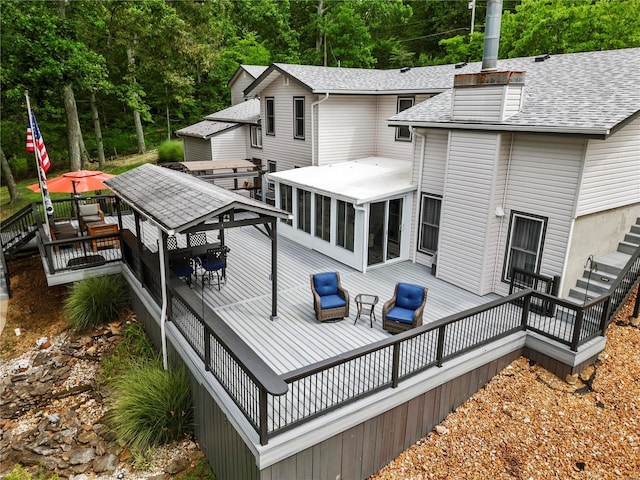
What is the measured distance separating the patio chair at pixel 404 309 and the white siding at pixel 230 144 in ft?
54.2

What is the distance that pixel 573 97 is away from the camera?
928 cm

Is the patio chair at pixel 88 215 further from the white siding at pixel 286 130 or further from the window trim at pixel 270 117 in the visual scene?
the window trim at pixel 270 117

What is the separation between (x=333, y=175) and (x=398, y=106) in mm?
4416

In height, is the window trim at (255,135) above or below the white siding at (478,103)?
below

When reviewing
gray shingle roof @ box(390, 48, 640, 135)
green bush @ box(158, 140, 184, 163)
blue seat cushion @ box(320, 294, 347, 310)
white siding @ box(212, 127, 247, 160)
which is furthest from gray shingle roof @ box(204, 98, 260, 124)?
blue seat cushion @ box(320, 294, 347, 310)

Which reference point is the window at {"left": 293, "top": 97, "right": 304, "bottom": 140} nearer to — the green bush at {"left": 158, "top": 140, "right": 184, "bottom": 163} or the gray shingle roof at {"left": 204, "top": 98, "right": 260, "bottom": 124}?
the gray shingle roof at {"left": 204, "top": 98, "right": 260, "bottom": 124}

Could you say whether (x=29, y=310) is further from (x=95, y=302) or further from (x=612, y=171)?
(x=612, y=171)

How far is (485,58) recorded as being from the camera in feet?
32.5

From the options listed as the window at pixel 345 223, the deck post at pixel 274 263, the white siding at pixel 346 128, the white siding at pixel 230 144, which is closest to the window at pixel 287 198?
the white siding at pixel 346 128

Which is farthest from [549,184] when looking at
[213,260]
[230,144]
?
[230,144]

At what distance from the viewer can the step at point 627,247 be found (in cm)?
999

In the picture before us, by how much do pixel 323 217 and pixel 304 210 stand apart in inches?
43.2

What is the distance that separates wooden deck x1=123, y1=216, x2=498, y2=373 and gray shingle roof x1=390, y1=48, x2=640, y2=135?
3.98 meters

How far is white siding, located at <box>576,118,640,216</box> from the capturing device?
8.34 m
